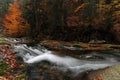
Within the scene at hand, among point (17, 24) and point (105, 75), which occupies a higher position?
point (105, 75)

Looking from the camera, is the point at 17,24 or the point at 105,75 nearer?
the point at 105,75

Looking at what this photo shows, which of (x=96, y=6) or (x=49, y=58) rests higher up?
(x=96, y=6)

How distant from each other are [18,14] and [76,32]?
9956mm

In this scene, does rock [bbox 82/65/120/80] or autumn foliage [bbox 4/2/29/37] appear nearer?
rock [bbox 82/65/120/80]

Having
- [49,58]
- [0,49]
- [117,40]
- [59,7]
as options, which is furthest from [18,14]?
[49,58]

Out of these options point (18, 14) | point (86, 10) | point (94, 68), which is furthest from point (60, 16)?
point (94, 68)

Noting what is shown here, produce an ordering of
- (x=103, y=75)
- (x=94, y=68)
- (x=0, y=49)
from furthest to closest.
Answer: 1. (x=0, y=49)
2. (x=94, y=68)
3. (x=103, y=75)

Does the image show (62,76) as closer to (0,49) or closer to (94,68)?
(94,68)

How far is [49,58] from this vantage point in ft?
55.3

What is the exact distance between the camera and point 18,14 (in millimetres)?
37531

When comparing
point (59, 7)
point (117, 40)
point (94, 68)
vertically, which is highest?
point (59, 7)

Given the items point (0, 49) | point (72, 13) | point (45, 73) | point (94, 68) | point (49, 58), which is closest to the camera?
point (45, 73)

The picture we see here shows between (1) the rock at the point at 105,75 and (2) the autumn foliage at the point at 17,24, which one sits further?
(2) the autumn foliage at the point at 17,24

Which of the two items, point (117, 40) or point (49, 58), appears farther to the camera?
point (117, 40)
